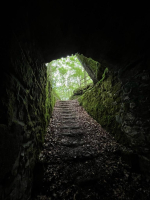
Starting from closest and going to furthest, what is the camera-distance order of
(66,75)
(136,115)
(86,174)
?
(86,174), (136,115), (66,75)

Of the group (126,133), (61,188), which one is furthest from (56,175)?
(126,133)

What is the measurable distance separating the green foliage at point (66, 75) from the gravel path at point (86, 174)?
28.3 ft

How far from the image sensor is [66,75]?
2231 centimetres

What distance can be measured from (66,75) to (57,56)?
19048 mm

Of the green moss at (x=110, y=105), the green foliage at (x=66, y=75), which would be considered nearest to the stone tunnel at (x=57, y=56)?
the green moss at (x=110, y=105)

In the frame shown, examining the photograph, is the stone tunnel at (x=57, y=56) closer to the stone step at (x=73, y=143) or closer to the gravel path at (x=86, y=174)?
the gravel path at (x=86, y=174)

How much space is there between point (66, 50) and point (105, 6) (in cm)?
179

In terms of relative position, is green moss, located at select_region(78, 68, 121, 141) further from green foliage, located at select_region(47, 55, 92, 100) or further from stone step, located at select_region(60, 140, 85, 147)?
green foliage, located at select_region(47, 55, 92, 100)

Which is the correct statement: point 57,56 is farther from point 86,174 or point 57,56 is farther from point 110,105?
point 86,174

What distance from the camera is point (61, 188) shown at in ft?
7.11

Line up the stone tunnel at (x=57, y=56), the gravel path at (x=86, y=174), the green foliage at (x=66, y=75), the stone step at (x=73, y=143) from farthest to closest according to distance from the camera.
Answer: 1. the green foliage at (x=66, y=75)
2. the stone step at (x=73, y=143)
3. the gravel path at (x=86, y=174)
4. the stone tunnel at (x=57, y=56)

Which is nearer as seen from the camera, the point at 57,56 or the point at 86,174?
the point at 86,174

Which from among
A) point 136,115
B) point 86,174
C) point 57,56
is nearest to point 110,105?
point 136,115

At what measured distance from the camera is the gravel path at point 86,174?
2.09 metres
